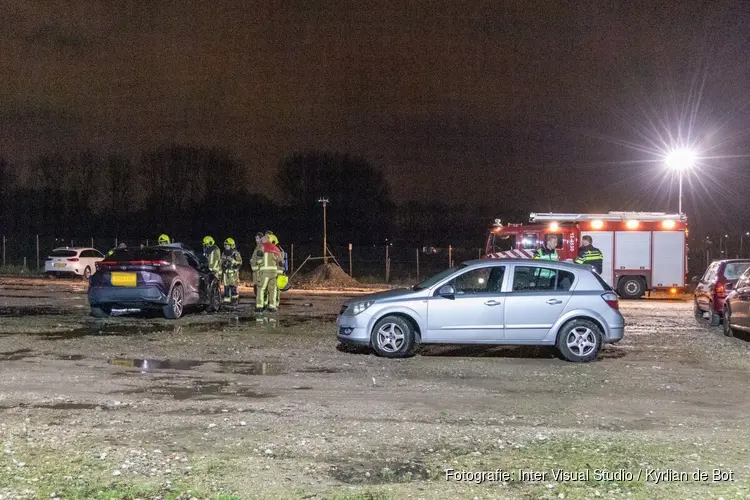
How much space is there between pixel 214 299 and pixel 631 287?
14111mm

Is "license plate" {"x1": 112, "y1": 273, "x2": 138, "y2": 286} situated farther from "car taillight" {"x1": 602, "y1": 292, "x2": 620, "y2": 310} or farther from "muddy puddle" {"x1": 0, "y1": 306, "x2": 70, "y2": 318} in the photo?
"car taillight" {"x1": 602, "y1": 292, "x2": 620, "y2": 310}

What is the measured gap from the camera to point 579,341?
1074cm

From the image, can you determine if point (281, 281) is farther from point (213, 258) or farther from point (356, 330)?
point (356, 330)

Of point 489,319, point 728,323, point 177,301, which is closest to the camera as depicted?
point 489,319

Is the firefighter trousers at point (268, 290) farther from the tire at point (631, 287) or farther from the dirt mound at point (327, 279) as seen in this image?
the tire at point (631, 287)

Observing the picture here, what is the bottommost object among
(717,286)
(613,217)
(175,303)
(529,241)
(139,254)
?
(175,303)

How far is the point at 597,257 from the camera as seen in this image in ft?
53.3

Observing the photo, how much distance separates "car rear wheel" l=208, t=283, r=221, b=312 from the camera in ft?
55.3

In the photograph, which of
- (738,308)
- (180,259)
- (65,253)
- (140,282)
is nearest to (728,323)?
(738,308)

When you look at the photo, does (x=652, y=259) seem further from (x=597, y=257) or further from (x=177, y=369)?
(x=177, y=369)

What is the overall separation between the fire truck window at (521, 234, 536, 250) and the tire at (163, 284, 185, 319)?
11794mm

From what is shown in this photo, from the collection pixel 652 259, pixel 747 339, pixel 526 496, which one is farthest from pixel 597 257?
pixel 526 496

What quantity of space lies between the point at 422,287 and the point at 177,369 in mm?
3641

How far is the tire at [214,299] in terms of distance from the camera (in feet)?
55.4
